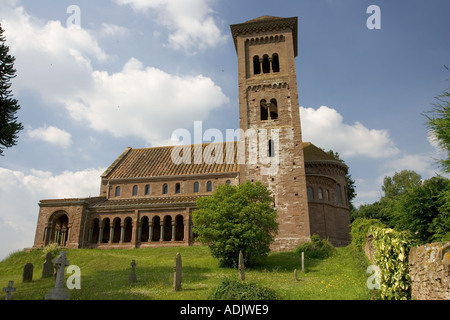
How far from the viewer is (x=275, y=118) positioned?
1468 inches

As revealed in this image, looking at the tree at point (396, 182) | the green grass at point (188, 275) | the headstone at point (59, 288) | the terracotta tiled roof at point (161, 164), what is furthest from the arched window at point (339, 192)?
the headstone at point (59, 288)

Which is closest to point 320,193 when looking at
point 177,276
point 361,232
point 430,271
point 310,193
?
point 310,193

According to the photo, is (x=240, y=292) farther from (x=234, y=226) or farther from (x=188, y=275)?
(x=234, y=226)

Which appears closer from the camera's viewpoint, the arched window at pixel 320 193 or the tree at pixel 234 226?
the tree at pixel 234 226

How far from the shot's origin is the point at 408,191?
589 inches

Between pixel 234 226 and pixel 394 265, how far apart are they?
12949 millimetres

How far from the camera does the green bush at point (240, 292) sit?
12043 mm

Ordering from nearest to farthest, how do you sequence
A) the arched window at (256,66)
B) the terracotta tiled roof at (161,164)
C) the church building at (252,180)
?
1. the church building at (252,180)
2. the arched window at (256,66)
3. the terracotta tiled roof at (161,164)

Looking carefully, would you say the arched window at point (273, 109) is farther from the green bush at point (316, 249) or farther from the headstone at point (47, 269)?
the headstone at point (47, 269)

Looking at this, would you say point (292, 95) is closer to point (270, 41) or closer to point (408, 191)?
point (270, 41)

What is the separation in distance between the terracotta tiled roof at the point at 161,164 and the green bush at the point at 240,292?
27.9 meters

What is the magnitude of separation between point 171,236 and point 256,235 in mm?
18808

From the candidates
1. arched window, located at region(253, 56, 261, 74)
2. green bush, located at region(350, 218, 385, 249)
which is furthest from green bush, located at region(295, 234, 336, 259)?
arched window, located at region(253, 56, 261, 74)
